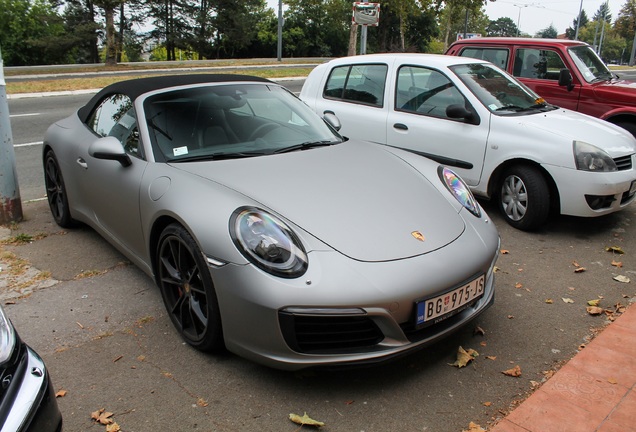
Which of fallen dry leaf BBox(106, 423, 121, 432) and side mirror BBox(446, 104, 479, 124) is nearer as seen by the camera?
fallen dry leaf BBox(106, 423, 121, 432)

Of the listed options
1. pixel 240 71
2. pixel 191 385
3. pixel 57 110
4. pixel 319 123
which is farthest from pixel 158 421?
pixel 240 71

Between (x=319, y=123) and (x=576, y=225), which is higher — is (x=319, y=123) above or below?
above

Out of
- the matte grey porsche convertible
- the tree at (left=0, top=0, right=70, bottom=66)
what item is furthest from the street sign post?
the tree at (left=0, top=0, right=70, bottom=66)

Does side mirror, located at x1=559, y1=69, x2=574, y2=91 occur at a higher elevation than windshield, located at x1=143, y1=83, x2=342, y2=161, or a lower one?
higher

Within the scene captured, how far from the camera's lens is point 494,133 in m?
5.21

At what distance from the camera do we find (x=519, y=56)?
7504 millimetres

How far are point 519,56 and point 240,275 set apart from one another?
6184mm

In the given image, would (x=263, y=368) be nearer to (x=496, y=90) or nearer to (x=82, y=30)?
(x=496, y=90)

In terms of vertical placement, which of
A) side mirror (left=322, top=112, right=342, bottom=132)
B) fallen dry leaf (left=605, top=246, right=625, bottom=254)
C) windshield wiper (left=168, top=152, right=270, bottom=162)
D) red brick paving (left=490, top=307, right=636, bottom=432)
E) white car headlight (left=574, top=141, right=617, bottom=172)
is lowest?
red brick paving (left=490, top=307, right=636, bottom=432)

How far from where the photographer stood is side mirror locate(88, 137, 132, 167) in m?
3.53

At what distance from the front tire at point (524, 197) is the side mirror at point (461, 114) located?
1.87 feet

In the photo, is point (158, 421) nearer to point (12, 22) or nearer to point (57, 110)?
point (57, 110)

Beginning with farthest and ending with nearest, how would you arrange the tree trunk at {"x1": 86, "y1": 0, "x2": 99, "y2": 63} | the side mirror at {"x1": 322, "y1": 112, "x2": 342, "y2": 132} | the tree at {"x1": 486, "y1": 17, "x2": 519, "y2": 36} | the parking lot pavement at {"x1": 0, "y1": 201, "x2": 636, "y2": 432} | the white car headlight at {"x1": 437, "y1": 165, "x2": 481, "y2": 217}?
1. the tree at {"x1": 486, "y1": 17, "x2": 519, "y2": 36}
2. the tree trunk at {"x1": 86, "y1": 0, "x2": 99, "y2": 63}
3. the side mirror at {"x1": 322, "y1": 112, "x2": 342, "y2": 132}
4. the white car headlight at {"x1": 437, "y1": 165, "x2": 481, "y2": 217}
5. the parking lot pavement at {"x1": 0, "y1": 201, "x2": 636, "y2": 432}

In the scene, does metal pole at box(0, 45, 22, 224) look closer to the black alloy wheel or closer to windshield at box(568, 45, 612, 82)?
the black alloy wheel
